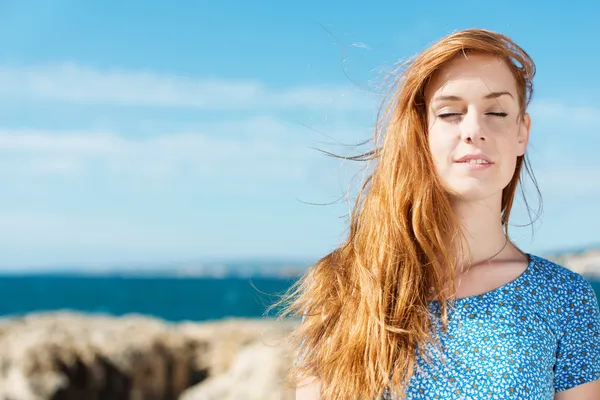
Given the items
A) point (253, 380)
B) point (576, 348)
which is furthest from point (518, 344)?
point (253, 380)

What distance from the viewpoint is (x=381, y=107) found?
7.47ft

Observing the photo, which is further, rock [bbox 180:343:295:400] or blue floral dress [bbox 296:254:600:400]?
rock [bbox 180:343:295:400]

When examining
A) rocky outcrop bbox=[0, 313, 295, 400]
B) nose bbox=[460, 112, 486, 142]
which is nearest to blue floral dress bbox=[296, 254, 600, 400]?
nose bbox=[460, 112, 486, 142]

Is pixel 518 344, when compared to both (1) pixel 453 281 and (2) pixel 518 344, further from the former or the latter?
(1) pixel 453 281

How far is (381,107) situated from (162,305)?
4703 cm

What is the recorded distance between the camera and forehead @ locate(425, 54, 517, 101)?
2.01m

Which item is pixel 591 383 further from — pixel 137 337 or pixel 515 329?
pixel 137 337

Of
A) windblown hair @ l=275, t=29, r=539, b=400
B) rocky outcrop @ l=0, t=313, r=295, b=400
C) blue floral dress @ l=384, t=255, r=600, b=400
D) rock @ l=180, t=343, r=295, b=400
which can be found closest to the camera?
blue floral dress @ l=384, t=255, r=600, b=400

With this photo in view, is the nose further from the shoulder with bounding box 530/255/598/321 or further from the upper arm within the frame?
the upper arm

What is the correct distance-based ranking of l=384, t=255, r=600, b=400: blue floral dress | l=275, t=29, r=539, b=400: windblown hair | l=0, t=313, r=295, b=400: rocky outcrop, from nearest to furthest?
l=384, t=255, r=600, b=400: blue floral dress, l=275, t=29, r=539, b=400: windblown hair, l=0, t=313, r=295, b=400: rocky outcrop

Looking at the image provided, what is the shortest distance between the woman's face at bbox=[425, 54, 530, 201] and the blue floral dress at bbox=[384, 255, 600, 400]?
0.29 m

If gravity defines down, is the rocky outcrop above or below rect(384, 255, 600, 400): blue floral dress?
below

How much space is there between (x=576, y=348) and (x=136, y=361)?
13.5 feet

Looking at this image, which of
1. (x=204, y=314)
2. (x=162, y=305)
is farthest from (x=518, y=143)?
(x=162, y=305)
